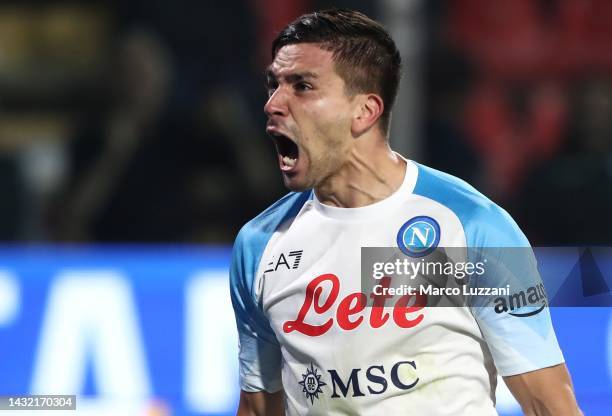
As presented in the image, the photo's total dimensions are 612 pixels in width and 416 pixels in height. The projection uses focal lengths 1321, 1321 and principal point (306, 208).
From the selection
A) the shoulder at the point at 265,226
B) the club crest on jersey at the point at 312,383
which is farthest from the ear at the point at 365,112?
the club crest on jersey at the point at 312,383

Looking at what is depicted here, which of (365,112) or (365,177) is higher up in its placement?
(365,112)

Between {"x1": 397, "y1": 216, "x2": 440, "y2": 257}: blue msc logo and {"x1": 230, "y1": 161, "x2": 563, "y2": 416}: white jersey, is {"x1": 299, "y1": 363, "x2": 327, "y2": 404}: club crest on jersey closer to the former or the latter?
{"x1": 230, "y1": 161, "x2": 563, "y2": 416}: white jersey

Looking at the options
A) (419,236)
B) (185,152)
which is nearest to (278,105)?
(419,236)

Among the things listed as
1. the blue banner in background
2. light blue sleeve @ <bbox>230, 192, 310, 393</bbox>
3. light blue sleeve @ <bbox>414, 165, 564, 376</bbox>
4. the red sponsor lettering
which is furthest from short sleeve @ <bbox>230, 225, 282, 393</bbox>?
the blue banner in background

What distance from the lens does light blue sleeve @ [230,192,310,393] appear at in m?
3.79

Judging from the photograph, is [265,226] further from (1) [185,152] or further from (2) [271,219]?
(1) [185,152]

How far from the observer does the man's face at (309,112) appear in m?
3.62

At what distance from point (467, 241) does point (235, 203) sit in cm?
466

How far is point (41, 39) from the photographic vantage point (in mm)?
9133

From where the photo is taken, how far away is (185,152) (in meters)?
7.82

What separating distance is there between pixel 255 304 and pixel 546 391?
2.84 feet

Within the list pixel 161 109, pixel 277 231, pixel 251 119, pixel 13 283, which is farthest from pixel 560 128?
pixel 277 231

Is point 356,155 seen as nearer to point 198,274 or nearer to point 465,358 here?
point 465,358

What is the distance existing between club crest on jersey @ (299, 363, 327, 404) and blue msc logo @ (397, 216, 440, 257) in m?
0.41
